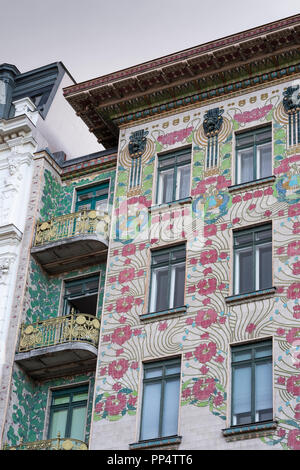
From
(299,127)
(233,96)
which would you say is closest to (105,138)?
(233,96)

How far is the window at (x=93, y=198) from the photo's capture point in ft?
104

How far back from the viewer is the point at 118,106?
31797mm

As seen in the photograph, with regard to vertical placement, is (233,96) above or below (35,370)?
above

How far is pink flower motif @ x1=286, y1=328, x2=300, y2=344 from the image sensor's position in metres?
24.2

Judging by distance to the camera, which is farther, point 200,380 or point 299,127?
point 299,127

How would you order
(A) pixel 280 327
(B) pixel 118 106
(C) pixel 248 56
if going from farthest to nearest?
1. (B) pixel 118 106
2. (C) pixel 248 56
3. (A) pixel 280 327

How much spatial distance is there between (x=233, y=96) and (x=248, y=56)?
1.28 meters

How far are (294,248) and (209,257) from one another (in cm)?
242

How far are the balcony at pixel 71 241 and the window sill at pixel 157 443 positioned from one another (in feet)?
22.6

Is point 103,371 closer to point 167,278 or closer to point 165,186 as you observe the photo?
point 167,278

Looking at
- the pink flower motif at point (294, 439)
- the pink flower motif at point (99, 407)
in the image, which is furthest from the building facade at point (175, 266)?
the pink flower motif at point (99, 407)

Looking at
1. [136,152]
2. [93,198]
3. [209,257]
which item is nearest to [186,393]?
[209,257]

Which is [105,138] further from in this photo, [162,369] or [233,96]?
[162,369]

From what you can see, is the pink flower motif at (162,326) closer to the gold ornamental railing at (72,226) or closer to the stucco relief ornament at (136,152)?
the gold ornamental railing at (72,226)
